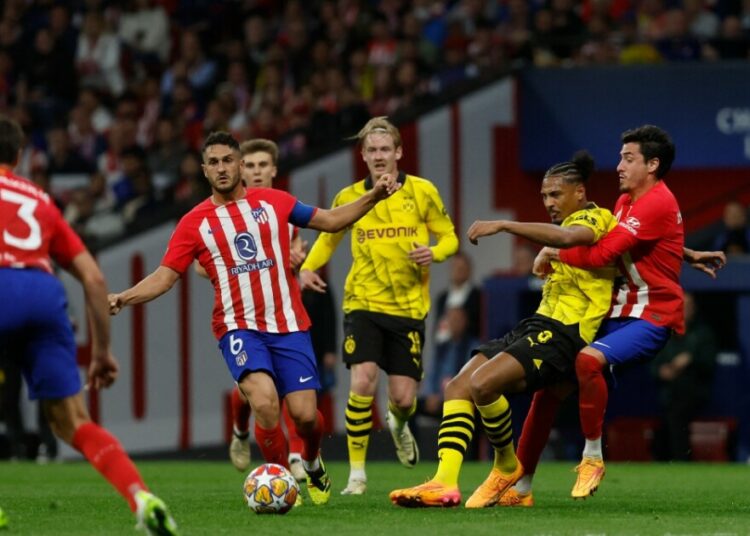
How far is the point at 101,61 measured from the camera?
69.3 feet

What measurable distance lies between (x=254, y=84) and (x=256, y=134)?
5.97 ft

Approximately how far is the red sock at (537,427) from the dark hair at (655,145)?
54.0 inches

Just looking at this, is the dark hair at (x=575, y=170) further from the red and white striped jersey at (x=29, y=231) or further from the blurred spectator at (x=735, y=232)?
the blurred spectator at (x=735, y=232)

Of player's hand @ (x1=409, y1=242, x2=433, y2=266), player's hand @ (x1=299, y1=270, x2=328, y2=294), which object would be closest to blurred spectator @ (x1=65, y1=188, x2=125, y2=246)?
player's hand @ (x1=299, y1=270, x2=328, y2=294)

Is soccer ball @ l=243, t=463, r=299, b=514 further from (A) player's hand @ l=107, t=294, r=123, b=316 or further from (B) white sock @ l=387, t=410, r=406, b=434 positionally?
(B) white sock @ l=387, t=410, r=406, b=434

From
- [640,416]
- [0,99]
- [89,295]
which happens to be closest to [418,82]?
[640,416]

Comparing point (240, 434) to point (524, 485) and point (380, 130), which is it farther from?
point (524, 485)

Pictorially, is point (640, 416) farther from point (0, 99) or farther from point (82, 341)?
point (0, 99)

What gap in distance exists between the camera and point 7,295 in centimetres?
679

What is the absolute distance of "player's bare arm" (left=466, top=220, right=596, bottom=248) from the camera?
8078 mm

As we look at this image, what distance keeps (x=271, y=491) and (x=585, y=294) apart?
2012mm

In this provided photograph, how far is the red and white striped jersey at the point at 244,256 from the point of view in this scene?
8.95m

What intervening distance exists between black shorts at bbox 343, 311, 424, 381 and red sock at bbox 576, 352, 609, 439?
211cm

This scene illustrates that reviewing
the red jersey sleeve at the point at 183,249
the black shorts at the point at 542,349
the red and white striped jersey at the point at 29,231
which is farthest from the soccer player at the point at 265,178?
the red and white striped jersey at the point at 29,231
